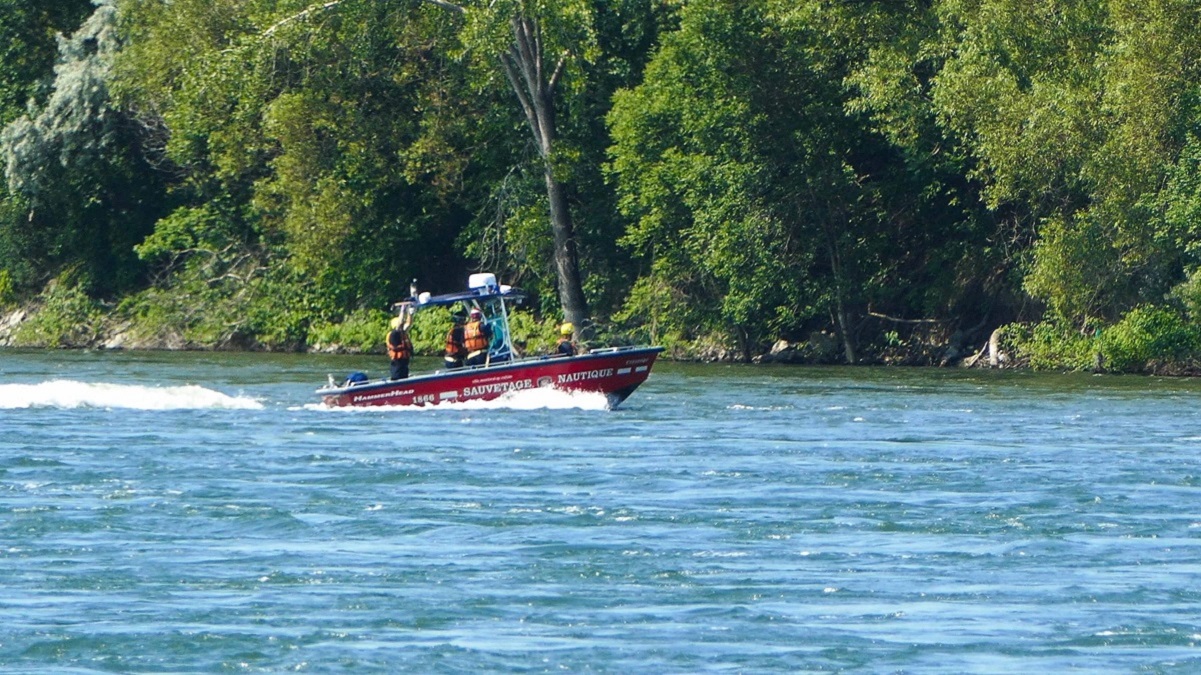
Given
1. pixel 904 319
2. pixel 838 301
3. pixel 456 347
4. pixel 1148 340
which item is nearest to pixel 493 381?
pixel 456 347

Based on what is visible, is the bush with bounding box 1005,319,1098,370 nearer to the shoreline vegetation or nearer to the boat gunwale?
the shoreline vegetation

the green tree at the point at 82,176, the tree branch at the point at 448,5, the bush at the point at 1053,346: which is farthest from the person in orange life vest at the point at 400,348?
the green tree at the point at 82,176

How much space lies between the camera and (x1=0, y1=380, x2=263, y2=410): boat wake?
101 ft

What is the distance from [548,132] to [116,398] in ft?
55.0

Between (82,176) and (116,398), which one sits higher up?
(82,176)

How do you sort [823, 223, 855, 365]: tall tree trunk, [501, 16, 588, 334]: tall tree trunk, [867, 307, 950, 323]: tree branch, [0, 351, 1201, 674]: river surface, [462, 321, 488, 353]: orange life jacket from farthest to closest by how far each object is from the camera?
[501, 16, 588, 334]: tall tree trunk → [867, 307, 950, 323]: tree branch → [823, 223, 855, 365]: tall tree trunk → [462, 321, 488, 353]: orange life jacket → [0, 351, 1201, 674]: river surface

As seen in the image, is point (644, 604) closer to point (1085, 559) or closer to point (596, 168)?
point (1085, 559)

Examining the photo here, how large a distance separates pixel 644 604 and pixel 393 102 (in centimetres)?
3492

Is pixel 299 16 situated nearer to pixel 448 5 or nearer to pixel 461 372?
pixel 448 5

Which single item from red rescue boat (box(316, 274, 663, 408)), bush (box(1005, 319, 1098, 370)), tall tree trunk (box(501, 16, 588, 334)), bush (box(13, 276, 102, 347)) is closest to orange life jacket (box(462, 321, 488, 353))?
red rescue boat (box(316, 274, 663, 408))

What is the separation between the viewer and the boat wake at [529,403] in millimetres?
30562

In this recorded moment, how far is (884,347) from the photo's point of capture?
44188mm

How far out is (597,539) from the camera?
17703 mm

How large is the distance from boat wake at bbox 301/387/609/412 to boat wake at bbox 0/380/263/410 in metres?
1.36
